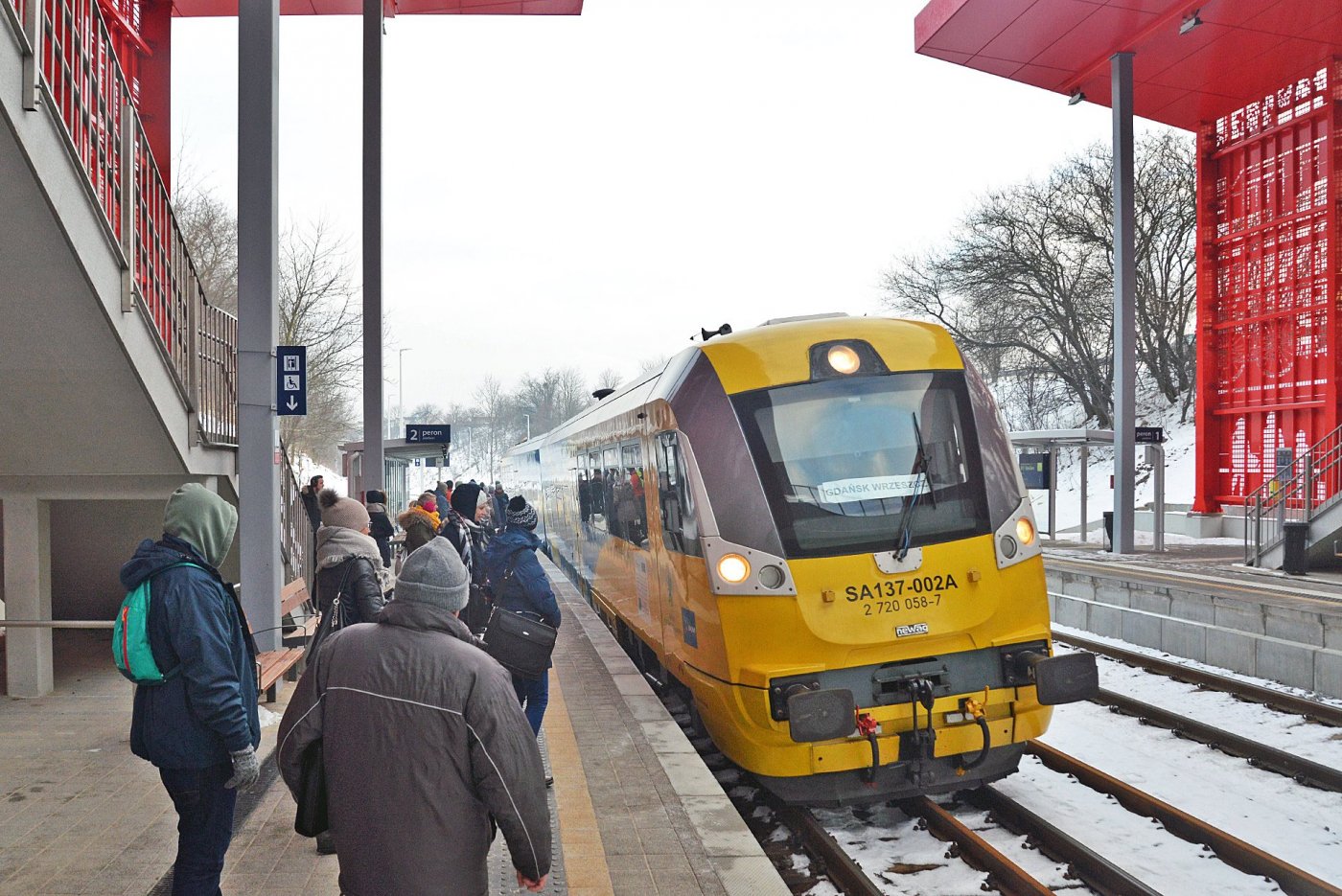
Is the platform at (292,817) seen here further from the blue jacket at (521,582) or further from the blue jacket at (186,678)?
the blue jacket at (186,678)

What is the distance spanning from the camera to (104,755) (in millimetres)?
7020

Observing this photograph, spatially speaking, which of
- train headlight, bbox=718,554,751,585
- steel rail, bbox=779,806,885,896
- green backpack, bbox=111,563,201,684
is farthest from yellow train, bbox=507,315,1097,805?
green backpack, bbox=111,563,201,684

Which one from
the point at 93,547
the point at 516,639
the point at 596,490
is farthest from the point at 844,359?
the point at 93,547

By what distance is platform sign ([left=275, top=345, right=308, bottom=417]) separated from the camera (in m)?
8.02

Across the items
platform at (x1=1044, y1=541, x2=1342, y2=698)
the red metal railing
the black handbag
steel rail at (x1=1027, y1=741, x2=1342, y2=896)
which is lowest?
steel rail at (x1=1027, y1=741, x2=1342, y2=896)

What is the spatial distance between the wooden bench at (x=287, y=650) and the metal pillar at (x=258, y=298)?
11.6 inches

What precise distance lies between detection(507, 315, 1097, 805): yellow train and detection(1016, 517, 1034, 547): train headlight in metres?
0.01

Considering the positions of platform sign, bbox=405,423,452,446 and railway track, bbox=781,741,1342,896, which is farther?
platform sign, bbox=405,423,452,446

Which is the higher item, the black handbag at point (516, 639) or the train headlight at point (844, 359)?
the train headlight at point (844, 359)

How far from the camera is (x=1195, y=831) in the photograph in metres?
6.20

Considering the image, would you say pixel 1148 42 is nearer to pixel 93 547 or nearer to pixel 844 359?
pixel 844 359

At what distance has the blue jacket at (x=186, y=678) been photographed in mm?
3568

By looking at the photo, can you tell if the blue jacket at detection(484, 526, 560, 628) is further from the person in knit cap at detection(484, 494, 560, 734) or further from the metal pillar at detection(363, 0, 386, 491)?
the metal pillar at detection(363, 0, 386, 491)

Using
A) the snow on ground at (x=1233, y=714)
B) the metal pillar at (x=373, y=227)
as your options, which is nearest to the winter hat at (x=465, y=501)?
the metal pillar at (x=373, y=227)
